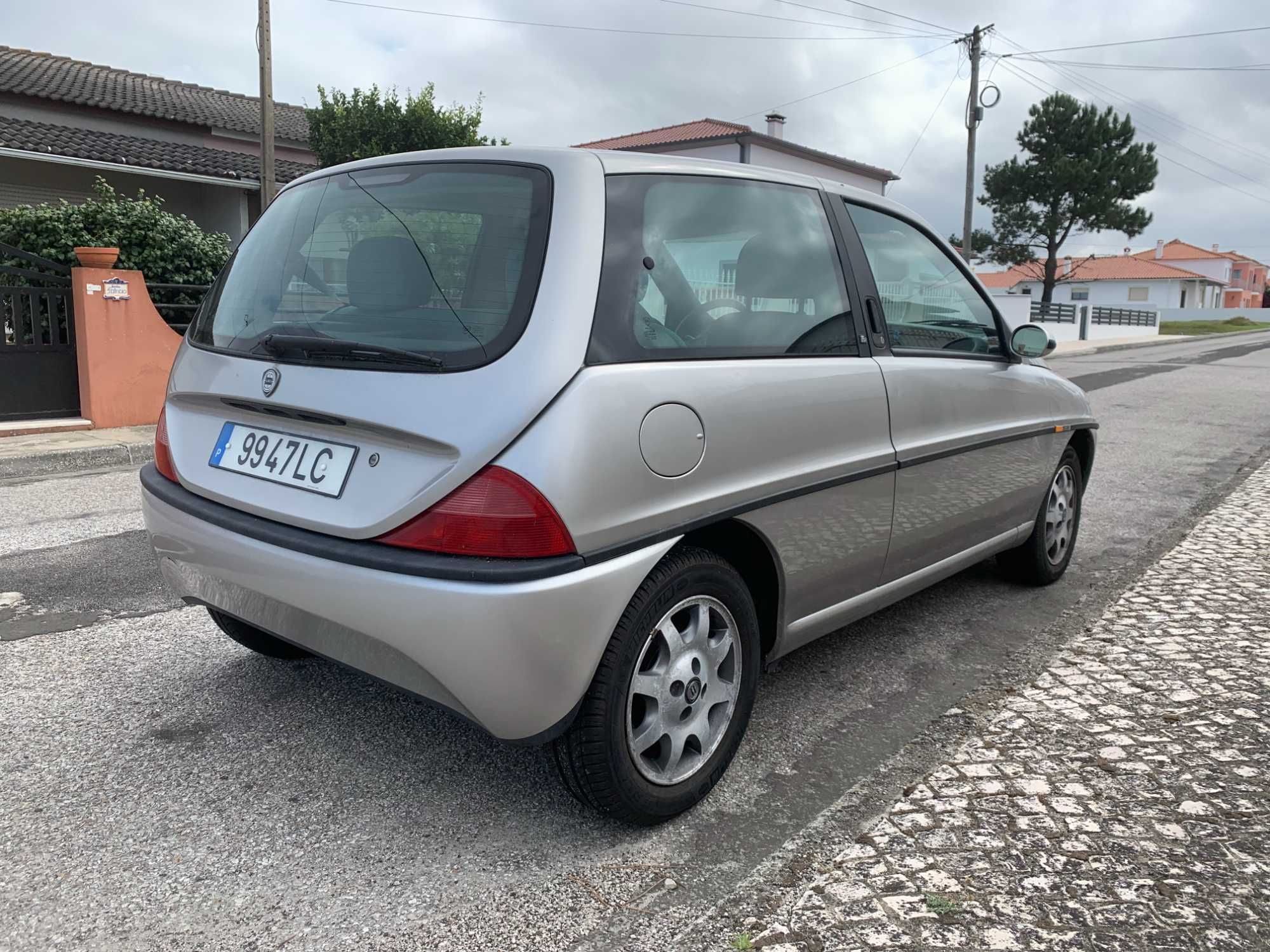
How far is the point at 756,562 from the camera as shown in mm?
2814

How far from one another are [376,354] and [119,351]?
8095mm

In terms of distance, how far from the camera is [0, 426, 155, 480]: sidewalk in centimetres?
763

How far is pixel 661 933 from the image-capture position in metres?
2.12

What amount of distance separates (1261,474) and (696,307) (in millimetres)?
7099

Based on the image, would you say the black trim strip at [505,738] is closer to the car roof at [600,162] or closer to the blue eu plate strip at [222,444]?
the blue eu plate strip at [222,444]

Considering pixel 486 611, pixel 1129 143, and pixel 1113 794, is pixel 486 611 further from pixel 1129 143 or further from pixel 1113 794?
pixel 1129 143

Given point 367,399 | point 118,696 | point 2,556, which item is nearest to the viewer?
point 367,399

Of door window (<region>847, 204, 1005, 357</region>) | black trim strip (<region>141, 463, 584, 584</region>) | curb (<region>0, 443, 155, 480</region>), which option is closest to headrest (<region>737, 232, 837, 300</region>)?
door window (<region>847, 204, 1005, 357</region>)

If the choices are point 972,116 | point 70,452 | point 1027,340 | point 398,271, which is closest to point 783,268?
point 398,271

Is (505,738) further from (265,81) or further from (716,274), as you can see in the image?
(265,81)

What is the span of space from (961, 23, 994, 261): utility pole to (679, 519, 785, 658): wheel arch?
29.8 m

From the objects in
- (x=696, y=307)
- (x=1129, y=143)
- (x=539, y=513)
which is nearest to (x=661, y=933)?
(x=539, y=513)

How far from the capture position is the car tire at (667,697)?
2322 mm

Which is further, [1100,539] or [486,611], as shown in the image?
[1100,539]
